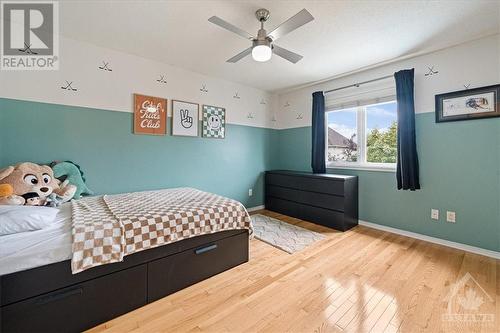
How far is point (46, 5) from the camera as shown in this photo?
1885 millimetres

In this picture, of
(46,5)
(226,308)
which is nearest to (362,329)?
(226,308)

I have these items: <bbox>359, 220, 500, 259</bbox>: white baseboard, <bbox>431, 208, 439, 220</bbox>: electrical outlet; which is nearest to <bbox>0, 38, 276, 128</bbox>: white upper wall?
<bbox>359, 220, 500, 259</bbox>: white baseboard

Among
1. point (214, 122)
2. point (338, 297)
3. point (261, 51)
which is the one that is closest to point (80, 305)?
point (338, 297)

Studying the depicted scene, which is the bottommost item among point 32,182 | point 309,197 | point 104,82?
point 309,197

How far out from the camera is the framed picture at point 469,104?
227 cm

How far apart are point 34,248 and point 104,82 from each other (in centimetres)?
205

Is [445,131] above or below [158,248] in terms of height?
above

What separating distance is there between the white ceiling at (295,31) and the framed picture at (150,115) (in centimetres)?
56

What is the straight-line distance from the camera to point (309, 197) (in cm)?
344

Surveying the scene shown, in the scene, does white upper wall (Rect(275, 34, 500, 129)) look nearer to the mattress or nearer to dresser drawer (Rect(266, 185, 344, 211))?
dresser drawer (Rect(266, 185, 344, 211))

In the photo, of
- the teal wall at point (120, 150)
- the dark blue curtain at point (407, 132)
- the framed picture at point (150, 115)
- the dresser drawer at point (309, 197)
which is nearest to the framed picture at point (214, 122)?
the teal wall at point (120, 150)

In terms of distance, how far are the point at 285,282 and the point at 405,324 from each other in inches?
33.3

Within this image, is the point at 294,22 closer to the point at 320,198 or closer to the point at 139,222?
the point at 139,222

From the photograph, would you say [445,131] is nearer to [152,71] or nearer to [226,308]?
[226,308]
